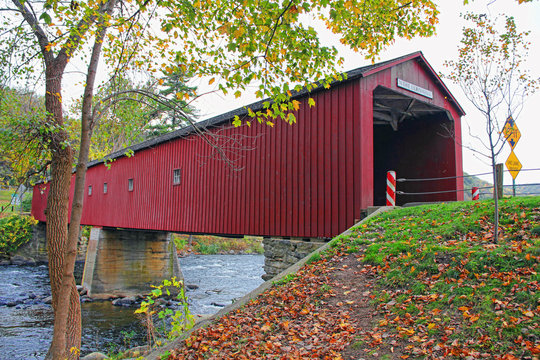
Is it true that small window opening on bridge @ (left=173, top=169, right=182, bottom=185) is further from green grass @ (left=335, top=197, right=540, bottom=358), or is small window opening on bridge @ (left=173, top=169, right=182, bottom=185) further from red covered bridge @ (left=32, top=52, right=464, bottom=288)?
→ green grass @ (left=335, top=197, right=540, bottom=358)

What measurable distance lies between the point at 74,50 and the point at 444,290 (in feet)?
20.3

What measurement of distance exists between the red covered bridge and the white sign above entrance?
0.02 metres

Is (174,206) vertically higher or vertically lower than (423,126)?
lower

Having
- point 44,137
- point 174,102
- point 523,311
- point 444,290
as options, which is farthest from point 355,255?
point 44,137

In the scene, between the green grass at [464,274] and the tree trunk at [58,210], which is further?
the tree trunk at [58,210]

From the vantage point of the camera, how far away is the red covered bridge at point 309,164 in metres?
6.75

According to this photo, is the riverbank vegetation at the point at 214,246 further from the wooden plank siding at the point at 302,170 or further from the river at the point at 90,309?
the wooden plank siding at the point at 302,170

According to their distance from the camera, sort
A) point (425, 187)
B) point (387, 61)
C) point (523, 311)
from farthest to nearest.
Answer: point (425, 187), point (387, 61), point (523, 311)

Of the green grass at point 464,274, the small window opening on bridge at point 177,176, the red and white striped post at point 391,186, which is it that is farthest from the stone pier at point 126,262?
the green grass at point 464,274

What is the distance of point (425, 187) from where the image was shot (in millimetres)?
9219

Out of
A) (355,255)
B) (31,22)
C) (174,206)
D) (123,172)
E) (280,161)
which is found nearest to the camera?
(355,255)

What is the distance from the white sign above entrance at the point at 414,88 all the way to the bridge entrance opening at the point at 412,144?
21 centimetres

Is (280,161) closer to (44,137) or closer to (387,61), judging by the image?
(387,61)

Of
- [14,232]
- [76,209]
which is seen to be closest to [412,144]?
[76,209]
